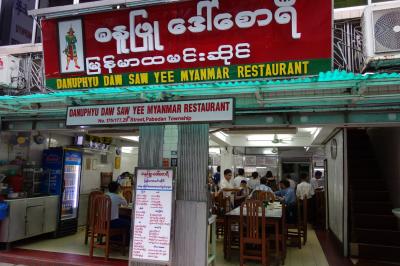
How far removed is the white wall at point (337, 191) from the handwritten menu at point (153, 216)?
14.1 feet

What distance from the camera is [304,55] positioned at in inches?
176

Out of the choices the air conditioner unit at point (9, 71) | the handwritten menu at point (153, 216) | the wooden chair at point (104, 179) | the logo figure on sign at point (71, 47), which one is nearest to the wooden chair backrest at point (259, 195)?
the handwritten menu at point (153, 216)

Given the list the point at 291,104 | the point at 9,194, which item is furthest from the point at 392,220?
the point at 9,194

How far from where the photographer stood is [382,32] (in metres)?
4.49

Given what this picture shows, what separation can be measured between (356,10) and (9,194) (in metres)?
7.24

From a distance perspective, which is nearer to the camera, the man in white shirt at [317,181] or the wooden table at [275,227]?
the wooden table at [275,227]

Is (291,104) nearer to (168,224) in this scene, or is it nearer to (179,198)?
(179,198)

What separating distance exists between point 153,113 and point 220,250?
157 inches

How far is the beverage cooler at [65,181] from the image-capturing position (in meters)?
8.24

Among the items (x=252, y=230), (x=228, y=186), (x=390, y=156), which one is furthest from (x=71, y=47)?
(x=390, y=156)

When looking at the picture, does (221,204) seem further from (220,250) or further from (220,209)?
(220,250)

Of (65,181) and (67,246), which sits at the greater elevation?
(65,181)

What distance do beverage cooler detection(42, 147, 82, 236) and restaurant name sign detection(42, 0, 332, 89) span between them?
3177 millimetres

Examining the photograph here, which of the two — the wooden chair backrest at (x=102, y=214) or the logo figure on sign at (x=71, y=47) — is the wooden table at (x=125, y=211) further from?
the logo figure on sign at (x=71, y=47)
